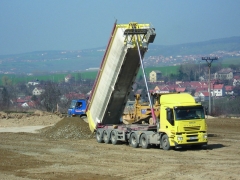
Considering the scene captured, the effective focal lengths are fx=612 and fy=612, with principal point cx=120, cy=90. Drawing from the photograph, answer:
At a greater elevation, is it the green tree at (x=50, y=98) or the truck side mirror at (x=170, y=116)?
the green tree at (x=50, y=98)

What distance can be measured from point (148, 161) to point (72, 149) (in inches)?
264

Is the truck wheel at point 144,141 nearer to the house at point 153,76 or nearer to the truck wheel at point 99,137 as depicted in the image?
the truck wheel at point 99,137

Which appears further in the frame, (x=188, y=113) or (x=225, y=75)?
(x=225, y=75)

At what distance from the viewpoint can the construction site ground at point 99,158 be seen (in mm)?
19984

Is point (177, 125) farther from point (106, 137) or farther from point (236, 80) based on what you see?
point (236, 80)

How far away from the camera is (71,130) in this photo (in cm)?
3644

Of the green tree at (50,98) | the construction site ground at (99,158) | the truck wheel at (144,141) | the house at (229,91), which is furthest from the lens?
the house at (229,91)

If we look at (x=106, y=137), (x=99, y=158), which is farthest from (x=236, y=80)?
(x=99, y=158)

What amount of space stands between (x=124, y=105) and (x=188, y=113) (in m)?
6.79

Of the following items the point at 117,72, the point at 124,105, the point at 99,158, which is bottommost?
the point at 99,158

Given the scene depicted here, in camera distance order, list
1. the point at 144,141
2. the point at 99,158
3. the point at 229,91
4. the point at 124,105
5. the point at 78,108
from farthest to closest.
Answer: the point at 229,91, the point at 78,108, the point at 124,105, the point at 144,141, the point at 99,158

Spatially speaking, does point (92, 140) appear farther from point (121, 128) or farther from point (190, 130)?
point (190, 130)

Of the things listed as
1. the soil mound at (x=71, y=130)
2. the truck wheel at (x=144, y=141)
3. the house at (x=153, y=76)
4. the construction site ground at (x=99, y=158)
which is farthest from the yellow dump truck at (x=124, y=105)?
the house at (x=153, y=76)

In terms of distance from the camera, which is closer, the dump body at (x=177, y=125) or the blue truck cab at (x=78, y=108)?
the dump body at (x=177, y=125)
